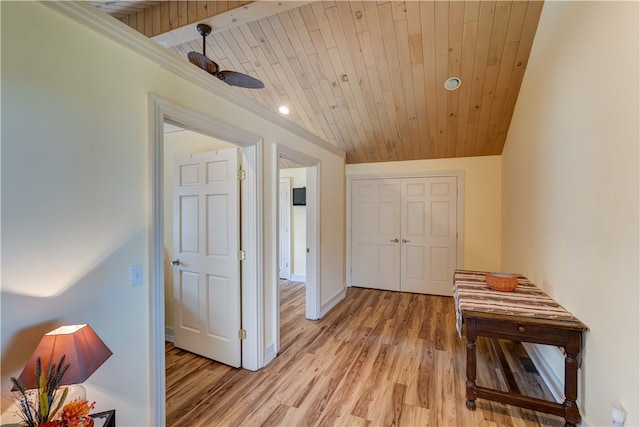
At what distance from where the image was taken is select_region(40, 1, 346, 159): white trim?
1225 mm

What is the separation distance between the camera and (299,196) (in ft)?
17.7

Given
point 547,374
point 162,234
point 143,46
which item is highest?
point 143,46

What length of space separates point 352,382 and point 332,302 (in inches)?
68.9

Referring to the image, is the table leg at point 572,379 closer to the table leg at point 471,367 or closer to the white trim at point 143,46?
the table leg at point 471,367

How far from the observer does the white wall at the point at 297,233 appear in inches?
216

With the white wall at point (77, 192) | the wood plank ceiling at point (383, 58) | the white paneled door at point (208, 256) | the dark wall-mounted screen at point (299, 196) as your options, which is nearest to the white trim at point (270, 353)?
the white paneled door at point (208, 256)

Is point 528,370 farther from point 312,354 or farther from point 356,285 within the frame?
point 356,285

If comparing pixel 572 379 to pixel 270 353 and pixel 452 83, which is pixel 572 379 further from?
pixel 452 83

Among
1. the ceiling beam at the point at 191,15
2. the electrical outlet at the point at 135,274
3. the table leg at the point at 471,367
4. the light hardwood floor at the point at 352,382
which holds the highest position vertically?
the ceiling beam at the point at 191,15

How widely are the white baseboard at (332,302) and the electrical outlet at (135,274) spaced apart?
99.8 inches

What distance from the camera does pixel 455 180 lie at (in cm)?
439

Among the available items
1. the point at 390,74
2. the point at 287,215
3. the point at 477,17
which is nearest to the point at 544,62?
the point at 477,17

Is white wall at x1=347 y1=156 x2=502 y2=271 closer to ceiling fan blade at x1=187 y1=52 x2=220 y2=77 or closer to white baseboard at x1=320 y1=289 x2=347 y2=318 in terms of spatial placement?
white baseboard at x1=320 y1=289 x2=347 y2=318

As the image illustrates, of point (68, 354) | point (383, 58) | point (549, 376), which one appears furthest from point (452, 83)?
point (68, 354)
